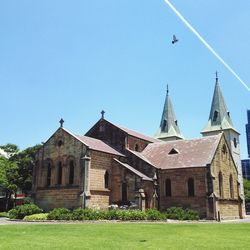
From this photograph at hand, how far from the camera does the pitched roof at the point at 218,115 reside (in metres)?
67.1

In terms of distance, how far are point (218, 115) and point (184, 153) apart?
29.6 meters

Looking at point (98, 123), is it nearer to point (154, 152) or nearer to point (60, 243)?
point (154, 152)

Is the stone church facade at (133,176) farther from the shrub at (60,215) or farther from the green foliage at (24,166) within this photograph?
the green foliage at (24,166)

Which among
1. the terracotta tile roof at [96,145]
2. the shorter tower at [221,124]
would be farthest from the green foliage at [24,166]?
the shorter tower at [221,124]

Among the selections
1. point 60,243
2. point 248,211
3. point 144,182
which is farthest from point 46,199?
point 248,211

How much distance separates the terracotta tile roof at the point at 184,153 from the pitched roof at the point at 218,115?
24.0 m

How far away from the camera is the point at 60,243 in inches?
550

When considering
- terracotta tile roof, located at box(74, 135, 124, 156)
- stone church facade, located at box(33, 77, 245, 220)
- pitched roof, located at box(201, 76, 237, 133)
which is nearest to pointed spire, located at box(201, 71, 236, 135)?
pitched roof, located at box(201, 76, 237, 133)

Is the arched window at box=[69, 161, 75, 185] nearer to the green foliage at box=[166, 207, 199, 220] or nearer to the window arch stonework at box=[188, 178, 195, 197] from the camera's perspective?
the green foliage at box=[166, 207, 199, 220]

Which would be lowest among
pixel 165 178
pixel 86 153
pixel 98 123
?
pixel 165 178

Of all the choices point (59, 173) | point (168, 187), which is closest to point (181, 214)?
point (168, 187)

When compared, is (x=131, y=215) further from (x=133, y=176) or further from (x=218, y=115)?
(x=218, y=115)

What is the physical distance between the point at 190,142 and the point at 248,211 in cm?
3985

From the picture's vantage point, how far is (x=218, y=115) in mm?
68750
